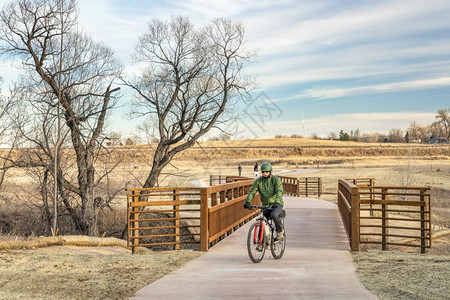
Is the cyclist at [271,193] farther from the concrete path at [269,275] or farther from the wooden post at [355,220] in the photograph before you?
the wooden post at [355,220]

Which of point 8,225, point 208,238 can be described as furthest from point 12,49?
point 208,238

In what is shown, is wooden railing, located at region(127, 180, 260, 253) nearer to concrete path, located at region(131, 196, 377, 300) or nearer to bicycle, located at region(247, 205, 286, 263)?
concrete path, located at region(131, 196, 377, 300)

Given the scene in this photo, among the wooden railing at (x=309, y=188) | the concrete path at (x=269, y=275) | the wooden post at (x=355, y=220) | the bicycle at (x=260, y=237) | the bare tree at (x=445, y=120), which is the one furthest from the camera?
the bare tree at (x=445, y=120)

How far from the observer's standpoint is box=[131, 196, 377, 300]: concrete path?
7504mm

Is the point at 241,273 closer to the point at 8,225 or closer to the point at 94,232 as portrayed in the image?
the point at 94,232

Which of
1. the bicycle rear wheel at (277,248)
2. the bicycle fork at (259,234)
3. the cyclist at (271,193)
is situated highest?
the cyclist at (271,193)

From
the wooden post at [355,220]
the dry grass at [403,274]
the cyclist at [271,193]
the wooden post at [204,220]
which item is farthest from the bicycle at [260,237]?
the wooden post at [355,220]

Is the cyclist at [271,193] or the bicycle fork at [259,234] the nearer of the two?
the bicycle fork at [259,234]

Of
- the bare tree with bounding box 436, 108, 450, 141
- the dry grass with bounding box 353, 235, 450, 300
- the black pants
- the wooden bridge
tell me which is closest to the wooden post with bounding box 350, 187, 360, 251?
the wooden bridge

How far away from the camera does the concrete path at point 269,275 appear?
7.50 meters

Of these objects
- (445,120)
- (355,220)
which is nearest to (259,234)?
(355,220)

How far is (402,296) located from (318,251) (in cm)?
433

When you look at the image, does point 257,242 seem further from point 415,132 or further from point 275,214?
point 415,132

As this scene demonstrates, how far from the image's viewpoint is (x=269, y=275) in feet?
29.2
